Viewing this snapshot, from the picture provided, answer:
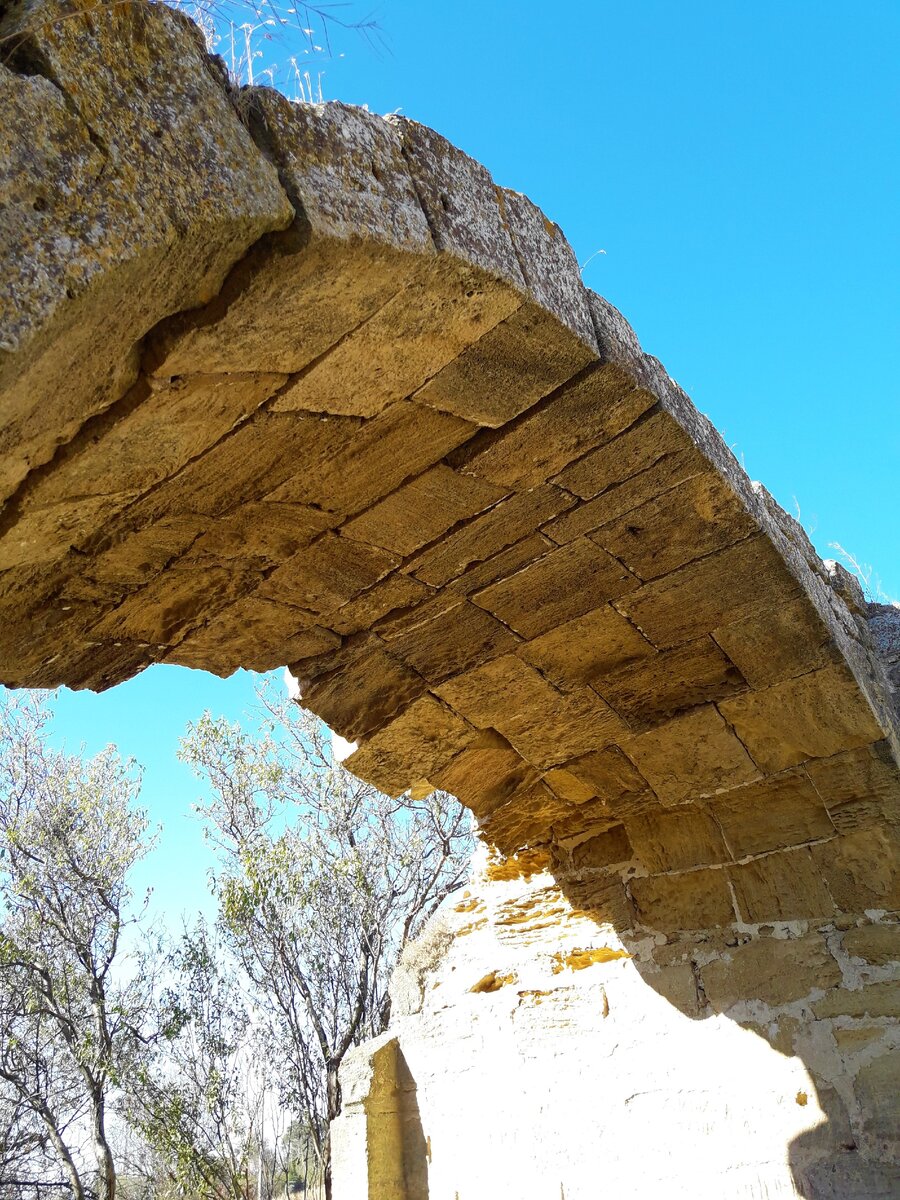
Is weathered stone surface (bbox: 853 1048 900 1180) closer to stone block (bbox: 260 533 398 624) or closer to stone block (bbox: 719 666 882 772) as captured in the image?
stone block (bbox: 719 666 882 772)

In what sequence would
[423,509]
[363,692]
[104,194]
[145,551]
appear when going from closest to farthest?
[104,194], [145,551], [423,509], [363,692]

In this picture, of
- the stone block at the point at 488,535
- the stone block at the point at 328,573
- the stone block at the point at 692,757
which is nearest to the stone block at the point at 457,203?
the stone block at the point at 488,535

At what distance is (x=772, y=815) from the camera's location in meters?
3.71

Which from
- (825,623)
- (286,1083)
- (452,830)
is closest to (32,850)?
(286,1083)

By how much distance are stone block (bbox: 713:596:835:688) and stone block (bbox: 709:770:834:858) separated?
0.51 meters

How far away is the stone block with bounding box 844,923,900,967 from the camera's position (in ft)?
11.0

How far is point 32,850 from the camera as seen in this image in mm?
9625

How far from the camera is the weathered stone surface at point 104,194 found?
4.66 feet

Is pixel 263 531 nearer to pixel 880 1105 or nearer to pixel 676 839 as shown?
pixel 676 839

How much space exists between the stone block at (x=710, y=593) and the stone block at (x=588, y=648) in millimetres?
62

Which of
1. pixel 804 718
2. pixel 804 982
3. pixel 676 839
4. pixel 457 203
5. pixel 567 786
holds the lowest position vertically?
pixel 804 982

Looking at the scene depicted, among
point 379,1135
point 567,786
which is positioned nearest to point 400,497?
point 567,786

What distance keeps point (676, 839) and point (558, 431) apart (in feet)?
7.24

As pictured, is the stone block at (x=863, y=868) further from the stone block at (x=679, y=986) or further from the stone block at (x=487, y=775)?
the stone block at (x=487, y=775)
